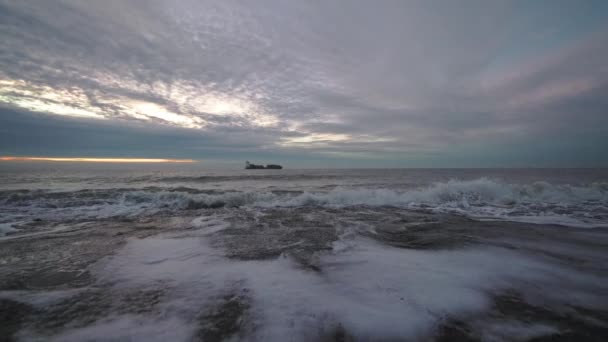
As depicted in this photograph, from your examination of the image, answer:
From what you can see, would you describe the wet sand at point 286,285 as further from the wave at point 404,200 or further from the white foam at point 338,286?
the wave at point 404,200

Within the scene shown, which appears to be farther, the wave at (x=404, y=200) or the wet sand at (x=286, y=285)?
the wave at (x=404, y=200)

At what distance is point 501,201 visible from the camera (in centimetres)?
1174

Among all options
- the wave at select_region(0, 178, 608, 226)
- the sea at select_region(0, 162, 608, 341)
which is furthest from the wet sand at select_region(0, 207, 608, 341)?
the wave at select_region(0, 178, 608, 226)

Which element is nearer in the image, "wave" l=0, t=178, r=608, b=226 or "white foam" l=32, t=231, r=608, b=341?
"white foam" l=32, t=231, r=608, b=341

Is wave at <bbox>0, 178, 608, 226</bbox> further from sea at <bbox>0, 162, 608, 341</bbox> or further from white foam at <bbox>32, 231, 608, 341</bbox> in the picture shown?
white foam at <bbox>32, 231, 608, 341</bbox>

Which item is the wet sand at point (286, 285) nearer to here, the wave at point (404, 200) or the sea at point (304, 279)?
the sea at point (304, 279)

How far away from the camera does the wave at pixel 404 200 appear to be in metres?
9.94

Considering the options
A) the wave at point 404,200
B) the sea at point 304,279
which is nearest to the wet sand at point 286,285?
the sea at point 304,279

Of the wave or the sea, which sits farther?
the wave

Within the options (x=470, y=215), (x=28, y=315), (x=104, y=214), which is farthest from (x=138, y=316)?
(x=470, y=215)

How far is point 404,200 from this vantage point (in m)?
12.1

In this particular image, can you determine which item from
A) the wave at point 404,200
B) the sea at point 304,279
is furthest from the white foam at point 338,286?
the wave at point 404,200

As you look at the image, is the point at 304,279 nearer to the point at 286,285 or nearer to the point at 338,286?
the point at 286,285

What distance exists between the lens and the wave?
9.94 metres
